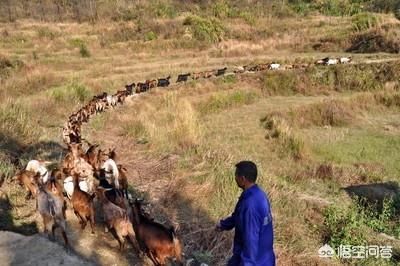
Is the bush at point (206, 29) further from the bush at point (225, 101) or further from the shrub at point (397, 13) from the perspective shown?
the shrub at point (397, 13)

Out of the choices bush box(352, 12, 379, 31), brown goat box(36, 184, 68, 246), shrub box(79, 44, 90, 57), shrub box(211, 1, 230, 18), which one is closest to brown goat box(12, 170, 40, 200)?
brown goat box(36, 184, 68, 246)

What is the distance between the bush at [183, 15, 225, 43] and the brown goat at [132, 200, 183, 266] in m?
28.4

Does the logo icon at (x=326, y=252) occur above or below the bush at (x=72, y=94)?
below

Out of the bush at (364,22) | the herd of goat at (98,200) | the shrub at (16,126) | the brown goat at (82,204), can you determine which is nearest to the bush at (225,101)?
the shrub at (16,126)

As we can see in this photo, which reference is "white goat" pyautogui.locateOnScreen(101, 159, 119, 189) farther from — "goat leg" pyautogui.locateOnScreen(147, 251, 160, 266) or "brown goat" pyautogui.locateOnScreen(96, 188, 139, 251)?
"goat leg" pyautogui.locateOnScreen(147, 251, 160, 266)

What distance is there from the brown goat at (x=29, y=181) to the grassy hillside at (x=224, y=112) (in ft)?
0.52

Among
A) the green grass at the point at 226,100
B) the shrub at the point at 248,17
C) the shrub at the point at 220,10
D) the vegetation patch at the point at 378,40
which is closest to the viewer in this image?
the green grass at the point at 226,100

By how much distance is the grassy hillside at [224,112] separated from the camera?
336 inches

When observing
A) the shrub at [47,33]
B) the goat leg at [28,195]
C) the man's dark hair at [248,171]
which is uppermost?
the man's dark hair at [248,171]

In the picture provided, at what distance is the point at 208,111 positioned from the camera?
65.0 ft

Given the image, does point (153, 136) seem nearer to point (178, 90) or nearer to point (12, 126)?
point (12, 126)

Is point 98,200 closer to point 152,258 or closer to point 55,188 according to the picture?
point 55,188

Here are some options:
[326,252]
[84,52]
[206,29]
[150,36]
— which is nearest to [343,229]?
[326,252]

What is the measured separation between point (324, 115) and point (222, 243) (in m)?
13.2
